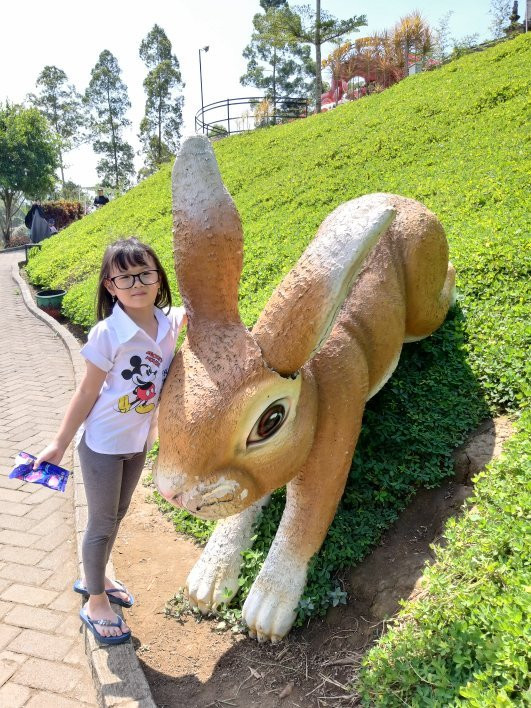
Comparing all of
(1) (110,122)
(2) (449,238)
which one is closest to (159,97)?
(1) (110,122)

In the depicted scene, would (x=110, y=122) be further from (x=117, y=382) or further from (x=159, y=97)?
(x=117, y=382)

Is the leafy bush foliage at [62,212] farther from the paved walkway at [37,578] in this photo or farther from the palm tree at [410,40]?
the paved walkway at [37,578]

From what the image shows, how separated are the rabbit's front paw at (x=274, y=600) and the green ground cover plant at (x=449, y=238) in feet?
0.28

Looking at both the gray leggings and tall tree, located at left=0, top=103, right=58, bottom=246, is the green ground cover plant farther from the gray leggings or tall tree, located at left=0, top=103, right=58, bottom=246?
tall tree, located at left=0, top=103, right=58, bottom=246

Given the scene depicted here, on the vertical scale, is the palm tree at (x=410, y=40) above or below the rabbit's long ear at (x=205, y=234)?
above

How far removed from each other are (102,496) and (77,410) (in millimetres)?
Result: 412

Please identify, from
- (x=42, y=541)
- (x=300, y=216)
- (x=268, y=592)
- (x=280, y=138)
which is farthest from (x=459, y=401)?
(x=280, y=138)

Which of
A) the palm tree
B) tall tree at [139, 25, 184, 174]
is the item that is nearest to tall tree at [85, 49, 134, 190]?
tall tree at [139, 25, 184, 174]

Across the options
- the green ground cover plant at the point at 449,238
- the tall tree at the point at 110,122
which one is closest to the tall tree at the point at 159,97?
the tall tree at the point at 110,122

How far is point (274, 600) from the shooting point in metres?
2.56

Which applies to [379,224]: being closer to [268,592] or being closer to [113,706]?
[268,592]

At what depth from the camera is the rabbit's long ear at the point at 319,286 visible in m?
1.78

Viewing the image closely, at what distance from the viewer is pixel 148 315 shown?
7.73 ft

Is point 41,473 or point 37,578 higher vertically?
point 41,473
